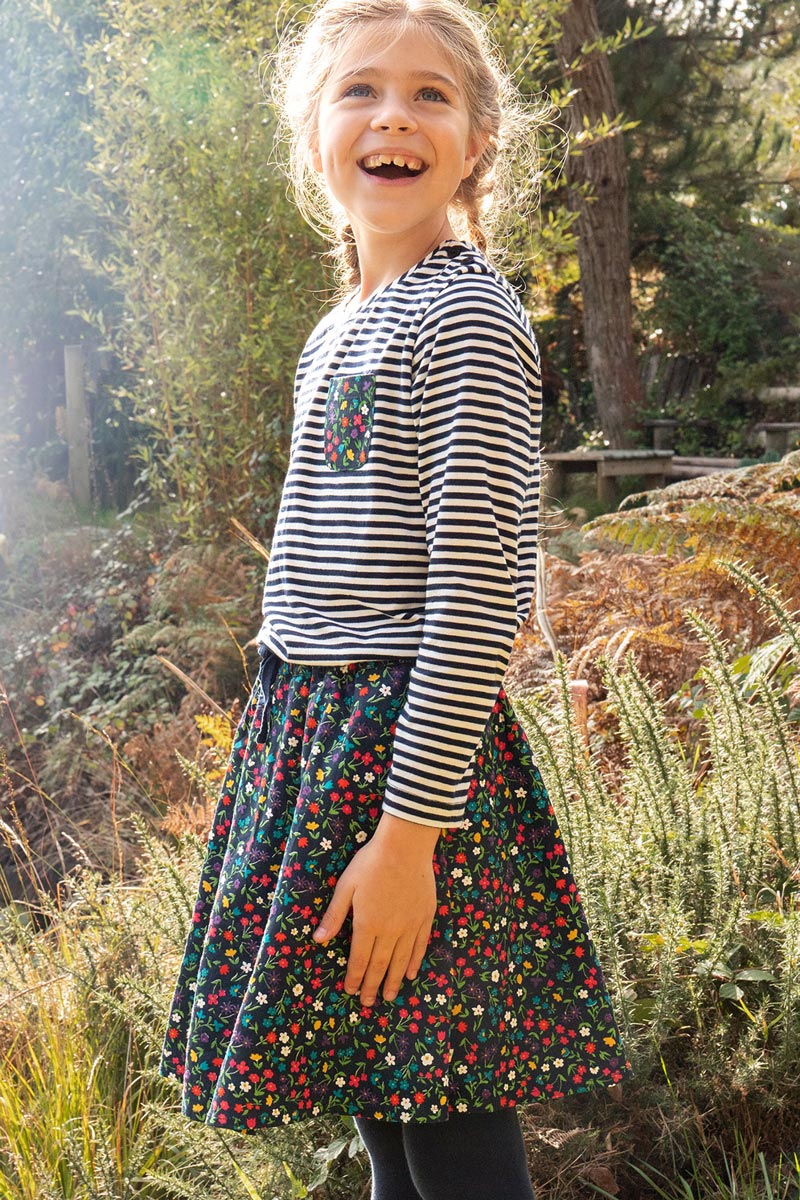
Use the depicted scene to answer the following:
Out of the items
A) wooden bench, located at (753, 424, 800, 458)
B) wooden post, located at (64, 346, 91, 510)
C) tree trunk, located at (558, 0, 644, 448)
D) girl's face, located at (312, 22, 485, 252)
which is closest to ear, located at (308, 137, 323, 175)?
girl's face, located at (312, 22, 485, 252)

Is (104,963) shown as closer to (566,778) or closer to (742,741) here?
(566,778)

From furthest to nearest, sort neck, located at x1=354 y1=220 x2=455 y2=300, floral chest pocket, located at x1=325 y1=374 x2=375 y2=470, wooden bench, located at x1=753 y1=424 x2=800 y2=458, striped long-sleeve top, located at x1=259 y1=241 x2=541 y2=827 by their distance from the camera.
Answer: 1. wooden bench, located at x1=753 y1=424 x2=800 y2=458
2. neck, located at x1=354 y1=220 x2=455 y2=300
3. floral chest pocket, located at x1=325 y1=374 x2=375 y2=470
4. striped long-sleeve top, located at x1=259 y1=241 x2=541 y2=827

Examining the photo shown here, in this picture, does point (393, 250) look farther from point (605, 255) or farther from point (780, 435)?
point (780, 435)

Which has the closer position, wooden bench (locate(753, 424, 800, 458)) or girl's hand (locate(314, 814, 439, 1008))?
girl's hand (locate(314, 814, 439, 1008))

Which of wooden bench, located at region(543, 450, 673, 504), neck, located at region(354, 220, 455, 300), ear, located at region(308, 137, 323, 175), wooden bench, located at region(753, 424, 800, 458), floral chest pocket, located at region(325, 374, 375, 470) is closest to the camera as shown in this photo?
floral chest pocket, located at region(325, 374, 375, 470)

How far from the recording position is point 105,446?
8078mm

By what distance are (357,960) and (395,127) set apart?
877mm

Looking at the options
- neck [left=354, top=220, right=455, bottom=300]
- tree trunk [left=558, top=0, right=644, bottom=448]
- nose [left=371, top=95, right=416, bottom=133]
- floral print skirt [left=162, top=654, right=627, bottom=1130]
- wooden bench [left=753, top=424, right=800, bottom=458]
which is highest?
tree trunk [left=558, top=0, right=644, bottom=448]

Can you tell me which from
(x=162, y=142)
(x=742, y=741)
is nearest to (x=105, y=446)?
(x=162, y=142)

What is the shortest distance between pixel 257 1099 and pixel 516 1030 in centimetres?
27

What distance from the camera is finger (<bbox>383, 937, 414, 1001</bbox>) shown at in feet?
3.74

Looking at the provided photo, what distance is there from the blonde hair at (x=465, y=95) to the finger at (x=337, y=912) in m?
0.88

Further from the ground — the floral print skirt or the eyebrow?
the eyebrow

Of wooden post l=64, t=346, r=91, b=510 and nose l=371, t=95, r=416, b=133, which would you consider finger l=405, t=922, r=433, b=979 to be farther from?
wooden post l=64, t=346, r=91, b=510
